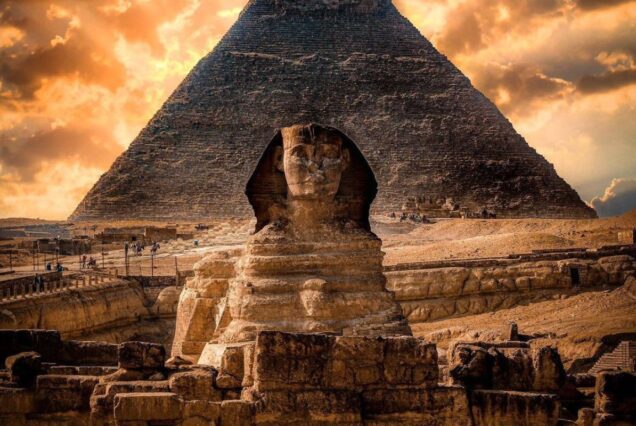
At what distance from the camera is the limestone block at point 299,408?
660cm

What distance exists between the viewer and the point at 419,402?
6785mm

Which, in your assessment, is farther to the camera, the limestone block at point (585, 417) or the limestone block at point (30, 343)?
the limestone block at point (30, 343)

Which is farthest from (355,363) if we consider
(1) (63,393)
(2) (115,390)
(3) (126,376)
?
(1) (63,393)

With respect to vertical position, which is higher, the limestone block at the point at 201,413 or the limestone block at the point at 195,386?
the limestone block at the point at 195,386

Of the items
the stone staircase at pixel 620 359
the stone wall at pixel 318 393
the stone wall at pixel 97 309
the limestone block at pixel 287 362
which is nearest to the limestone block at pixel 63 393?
the stone wall at pixel 318 393

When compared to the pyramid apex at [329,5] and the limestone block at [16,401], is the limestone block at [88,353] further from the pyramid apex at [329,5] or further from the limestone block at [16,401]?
the pyramid apex at [329,5]

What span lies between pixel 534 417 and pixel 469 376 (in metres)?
0.43

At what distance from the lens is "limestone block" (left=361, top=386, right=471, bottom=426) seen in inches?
265

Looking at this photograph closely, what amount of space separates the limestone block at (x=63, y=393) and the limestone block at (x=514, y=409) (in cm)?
188

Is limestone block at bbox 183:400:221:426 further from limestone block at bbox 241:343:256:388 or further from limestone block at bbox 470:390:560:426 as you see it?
limestone block at bbox 470:390:560:426

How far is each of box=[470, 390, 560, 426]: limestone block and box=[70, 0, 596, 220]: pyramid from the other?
147m

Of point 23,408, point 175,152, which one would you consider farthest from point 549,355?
point 175,152

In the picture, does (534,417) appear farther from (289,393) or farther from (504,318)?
(504,318)

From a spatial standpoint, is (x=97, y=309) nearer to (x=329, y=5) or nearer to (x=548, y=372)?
(x=548, y=372)
